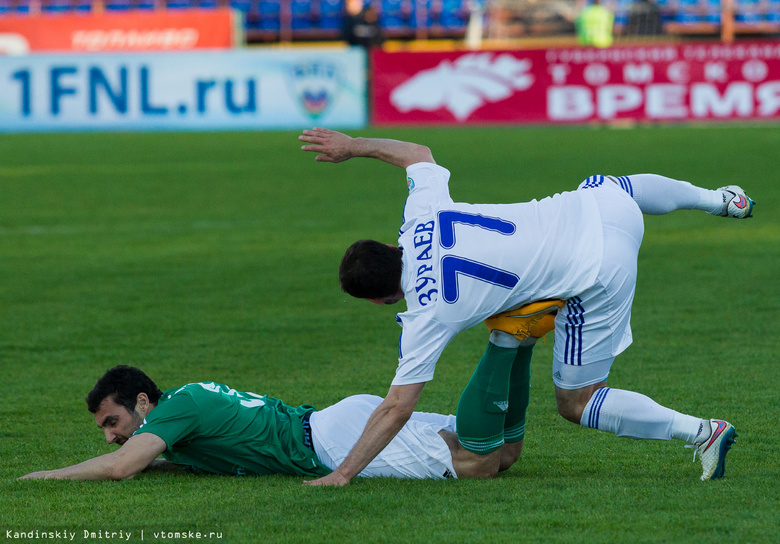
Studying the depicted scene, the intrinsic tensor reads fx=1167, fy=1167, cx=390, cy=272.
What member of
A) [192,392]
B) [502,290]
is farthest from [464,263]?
[192,392]

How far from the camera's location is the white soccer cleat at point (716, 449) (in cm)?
444

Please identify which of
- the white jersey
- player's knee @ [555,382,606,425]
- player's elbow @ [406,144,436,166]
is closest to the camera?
the white jersey

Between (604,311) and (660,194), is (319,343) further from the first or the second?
(604,311)

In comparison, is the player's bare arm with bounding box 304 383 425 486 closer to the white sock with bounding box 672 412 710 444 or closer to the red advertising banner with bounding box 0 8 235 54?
the white sock with bounding box 672 412 710 444

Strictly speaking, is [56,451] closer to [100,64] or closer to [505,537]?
[505,537]

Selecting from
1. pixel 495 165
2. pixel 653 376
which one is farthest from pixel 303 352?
pixel 495 165

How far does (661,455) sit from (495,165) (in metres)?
13.4

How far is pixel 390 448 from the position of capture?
4750 millimetres

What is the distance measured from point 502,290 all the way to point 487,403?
0.49 meters

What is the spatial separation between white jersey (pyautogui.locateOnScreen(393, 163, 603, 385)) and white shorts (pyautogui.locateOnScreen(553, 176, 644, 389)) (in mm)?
64

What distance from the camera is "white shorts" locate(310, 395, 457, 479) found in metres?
4.73

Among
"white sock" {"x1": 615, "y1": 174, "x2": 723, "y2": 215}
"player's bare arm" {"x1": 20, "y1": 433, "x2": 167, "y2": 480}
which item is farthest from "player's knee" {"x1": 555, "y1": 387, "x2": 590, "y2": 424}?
"player's bare arm" {"x1": 20, "y1": 433, "x2": 167, "y2": 480}

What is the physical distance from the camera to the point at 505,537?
3832 millimetres

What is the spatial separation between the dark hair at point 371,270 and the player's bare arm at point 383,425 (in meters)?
0.37
